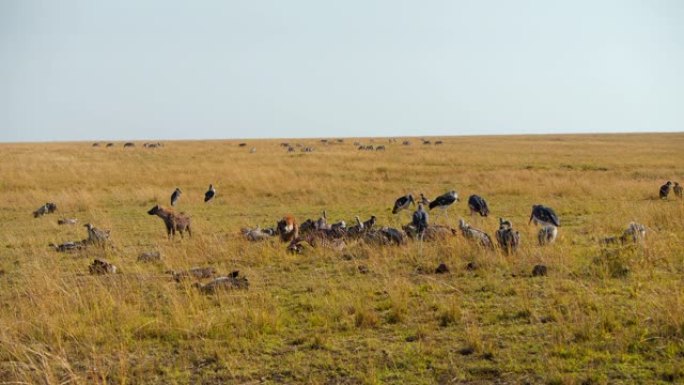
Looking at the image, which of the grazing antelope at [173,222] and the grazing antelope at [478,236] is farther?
the grazing antelope at [173,222]

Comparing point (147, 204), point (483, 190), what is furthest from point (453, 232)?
point (147, 204)

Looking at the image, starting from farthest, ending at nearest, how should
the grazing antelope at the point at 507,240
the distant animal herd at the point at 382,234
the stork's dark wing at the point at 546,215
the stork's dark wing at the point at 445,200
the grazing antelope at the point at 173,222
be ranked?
the grazing antelope at the point at 173,222 → the stork's dark wing at the point at 445,200 → the stork's dark wing at the point at 546,215 → the distant animal herd at the point at 382,234 → the grazing antelope at the point at 507,240

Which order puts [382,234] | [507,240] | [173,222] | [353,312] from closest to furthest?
[353,312]
[507,240]
[382,234]
[173,222]

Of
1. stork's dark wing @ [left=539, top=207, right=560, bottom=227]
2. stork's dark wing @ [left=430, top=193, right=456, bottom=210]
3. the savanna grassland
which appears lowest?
the savanna grassland

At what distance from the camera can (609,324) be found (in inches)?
247

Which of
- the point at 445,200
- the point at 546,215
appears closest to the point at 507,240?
the point at 546,215

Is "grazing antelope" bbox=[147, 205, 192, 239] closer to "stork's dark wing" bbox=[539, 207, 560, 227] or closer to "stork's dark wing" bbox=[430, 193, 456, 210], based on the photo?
"stork's dark wing" bbox=[430, 193, 456, 210]

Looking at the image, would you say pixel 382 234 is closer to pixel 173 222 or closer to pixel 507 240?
pixel 507 240

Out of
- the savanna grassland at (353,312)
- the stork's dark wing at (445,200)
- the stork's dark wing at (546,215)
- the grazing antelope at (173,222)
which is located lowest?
the savanna grassland at (353,312)

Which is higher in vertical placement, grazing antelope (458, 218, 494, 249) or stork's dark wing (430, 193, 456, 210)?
stork's dark wing (430, 193, 456, 210)

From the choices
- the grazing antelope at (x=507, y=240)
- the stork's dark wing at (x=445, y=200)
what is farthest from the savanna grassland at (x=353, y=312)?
the stork's dark wing at (x=445, y=200)

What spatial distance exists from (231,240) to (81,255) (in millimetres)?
2991

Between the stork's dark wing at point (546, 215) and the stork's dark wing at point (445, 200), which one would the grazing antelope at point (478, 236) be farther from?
the stork's dark wing at point (546, 215)

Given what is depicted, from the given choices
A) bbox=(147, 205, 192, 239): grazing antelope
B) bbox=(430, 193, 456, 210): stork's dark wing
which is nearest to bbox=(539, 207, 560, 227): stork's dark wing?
bbox=(430, 193, 456, 210): stork's dark wing
